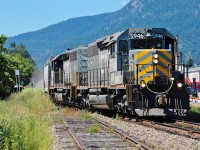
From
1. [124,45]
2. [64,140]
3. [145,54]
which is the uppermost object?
[124,45]

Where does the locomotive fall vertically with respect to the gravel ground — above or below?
above

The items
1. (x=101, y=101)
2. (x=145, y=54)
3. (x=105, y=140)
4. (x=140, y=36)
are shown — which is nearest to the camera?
(x=105, y=140)

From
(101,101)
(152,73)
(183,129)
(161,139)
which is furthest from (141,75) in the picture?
(161,139)

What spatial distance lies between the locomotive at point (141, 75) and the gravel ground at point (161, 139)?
146 centimetres

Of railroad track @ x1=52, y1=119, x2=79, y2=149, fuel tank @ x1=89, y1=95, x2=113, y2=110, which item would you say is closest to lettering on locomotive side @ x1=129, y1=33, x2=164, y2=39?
fuel tank @ x1=89, y1=95, x2=113, y2=110

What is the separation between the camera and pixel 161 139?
11.3 metres

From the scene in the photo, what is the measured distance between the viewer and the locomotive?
50.6ft

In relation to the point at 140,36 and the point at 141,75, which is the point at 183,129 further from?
the point at 140,36

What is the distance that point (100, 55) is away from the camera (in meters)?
20.0

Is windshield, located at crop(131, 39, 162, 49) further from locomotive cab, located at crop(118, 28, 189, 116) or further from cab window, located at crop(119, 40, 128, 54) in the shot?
cab window, located at crop(119, 40, 128, 54)

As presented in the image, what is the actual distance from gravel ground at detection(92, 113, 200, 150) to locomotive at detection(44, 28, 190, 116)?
4.79 feet

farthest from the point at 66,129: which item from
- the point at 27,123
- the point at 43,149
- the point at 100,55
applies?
the point at 100,55

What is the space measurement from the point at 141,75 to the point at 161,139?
201 inches

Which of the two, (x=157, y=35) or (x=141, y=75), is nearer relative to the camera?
(x=141, y=75)
